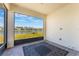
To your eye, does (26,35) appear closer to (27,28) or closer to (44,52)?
(27,28)

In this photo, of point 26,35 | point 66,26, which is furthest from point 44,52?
point 26,35

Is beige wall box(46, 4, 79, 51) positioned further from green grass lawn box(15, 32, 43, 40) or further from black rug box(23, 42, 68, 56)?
green grass lawn box(15, 32, 43, 40)

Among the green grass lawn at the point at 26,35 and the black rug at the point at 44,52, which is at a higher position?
the green grass lawn at the point at 26,35

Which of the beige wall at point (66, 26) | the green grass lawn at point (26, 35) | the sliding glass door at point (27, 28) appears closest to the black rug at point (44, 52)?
the beige wall at point (66, 26)

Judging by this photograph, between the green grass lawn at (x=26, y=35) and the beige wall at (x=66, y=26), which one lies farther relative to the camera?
the green grass lawn at (x=26, y=35)

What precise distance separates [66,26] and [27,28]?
2.42 meters

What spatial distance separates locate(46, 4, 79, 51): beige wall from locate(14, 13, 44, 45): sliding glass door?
0.94 metres

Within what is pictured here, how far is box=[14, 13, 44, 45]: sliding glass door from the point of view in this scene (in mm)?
4695

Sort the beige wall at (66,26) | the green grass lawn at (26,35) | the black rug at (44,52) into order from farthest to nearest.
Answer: the green grass lawn at (26,35), the beige wall at (66,26), the black rug at (44,52)

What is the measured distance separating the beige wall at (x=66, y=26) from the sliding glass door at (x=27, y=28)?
94cm

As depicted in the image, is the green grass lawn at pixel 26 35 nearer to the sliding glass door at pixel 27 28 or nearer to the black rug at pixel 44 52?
the sliding glass door at pixel 27 28

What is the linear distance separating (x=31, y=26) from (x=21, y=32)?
0.85 metres

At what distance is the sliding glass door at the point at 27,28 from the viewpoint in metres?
→ 4.70

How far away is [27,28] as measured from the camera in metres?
5.24
